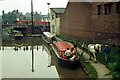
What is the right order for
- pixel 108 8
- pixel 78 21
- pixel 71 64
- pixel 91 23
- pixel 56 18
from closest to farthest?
pixel 71 64 → pixel 108 8 → pixel 91 23 → pixel 78 21 → pixel 56 18

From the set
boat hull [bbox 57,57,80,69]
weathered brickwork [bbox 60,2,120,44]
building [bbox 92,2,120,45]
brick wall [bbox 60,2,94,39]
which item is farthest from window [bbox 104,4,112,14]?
boat hull [bbox 57,57,80,69]

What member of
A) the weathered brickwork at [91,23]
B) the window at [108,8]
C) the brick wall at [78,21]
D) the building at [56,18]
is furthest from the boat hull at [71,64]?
the building at [56,18]

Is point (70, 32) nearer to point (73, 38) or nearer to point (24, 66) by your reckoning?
point (73, 38)

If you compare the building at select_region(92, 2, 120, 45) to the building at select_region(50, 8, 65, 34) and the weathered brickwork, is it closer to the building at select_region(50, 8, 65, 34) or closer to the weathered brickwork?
the weathered brickwork

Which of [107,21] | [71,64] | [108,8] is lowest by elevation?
[71,64]

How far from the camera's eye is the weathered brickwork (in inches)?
796

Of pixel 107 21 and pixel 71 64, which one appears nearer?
pixel 71 64

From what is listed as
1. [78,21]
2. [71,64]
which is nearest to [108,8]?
[71,64]

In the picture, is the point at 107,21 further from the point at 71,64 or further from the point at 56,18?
the point at 56,18

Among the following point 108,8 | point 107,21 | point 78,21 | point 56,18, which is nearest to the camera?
point 108,8

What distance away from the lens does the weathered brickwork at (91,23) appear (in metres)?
20.2

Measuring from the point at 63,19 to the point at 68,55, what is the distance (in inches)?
815

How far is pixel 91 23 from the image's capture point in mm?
25484

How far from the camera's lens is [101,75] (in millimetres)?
14539
